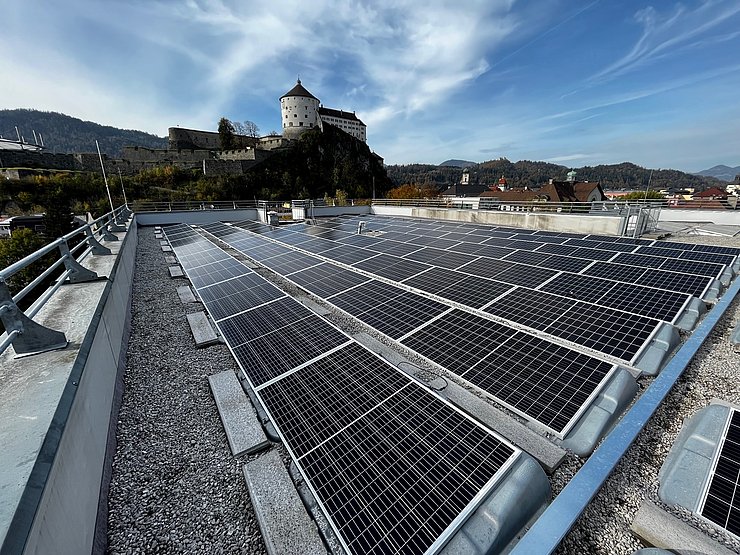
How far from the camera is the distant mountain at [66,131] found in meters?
160

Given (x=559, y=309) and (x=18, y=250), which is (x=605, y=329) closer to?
(x=559, y=309)

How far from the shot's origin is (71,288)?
5.40 m

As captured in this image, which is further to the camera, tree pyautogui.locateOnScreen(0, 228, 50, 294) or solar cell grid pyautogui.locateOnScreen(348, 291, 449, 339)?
tree pyautogui.locateOnScreen(0, 228, 50, 294)

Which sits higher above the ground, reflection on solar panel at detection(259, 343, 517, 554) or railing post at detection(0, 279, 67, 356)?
railing post at detection(0, 279, 67, 356)

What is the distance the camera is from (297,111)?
282 feet

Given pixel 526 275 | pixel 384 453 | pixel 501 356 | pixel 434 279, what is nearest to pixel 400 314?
pixel 501 356

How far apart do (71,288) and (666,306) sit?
12.8m

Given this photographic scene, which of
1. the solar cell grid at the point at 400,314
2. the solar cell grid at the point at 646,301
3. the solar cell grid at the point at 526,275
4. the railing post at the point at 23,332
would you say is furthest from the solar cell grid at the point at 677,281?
the railing post at the point at 23,332

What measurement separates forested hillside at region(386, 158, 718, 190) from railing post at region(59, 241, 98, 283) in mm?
123617

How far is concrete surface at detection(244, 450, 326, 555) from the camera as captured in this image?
274cm

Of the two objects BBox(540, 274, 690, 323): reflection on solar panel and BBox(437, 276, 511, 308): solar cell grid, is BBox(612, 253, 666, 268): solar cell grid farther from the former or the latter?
BBox(437, 276, 511, 308): solar cell grid

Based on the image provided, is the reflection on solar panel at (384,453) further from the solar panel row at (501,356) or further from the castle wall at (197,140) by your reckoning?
the castle wall at (197,140)

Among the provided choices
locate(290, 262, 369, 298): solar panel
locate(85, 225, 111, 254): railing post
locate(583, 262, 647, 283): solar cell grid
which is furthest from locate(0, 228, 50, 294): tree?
locate(583, 262, 647, 283): solar cell grid

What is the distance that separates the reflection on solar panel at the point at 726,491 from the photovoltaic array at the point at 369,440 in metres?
1.99
